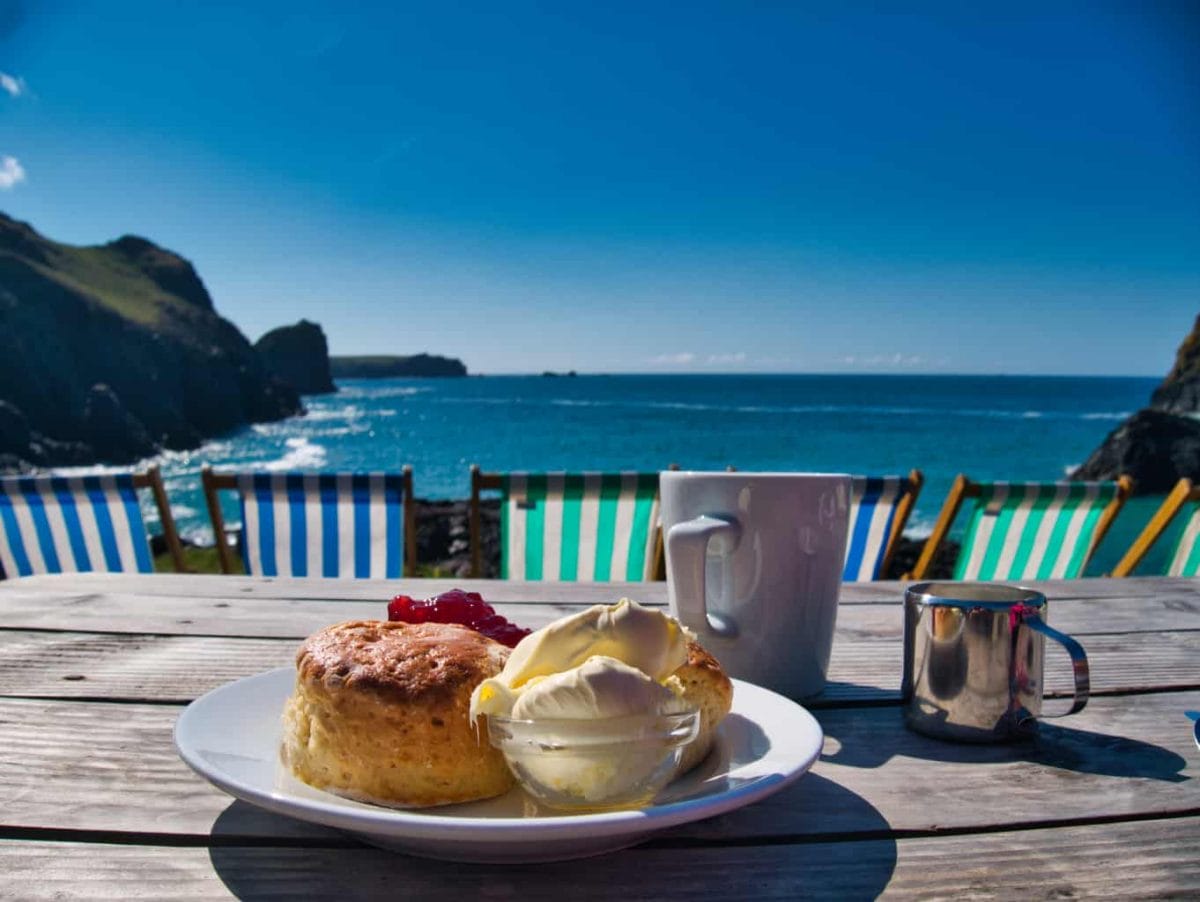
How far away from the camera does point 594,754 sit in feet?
1.88

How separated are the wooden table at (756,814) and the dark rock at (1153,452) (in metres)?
23.6

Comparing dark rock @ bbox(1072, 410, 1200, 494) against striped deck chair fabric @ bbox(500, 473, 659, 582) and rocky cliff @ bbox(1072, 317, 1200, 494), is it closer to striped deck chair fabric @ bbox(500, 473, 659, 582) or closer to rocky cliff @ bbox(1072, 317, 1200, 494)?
rocky cliff @ bbox(1072, 317, 1200, 494)

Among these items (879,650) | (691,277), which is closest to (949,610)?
(879,650)

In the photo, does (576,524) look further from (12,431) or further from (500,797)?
(12,431)

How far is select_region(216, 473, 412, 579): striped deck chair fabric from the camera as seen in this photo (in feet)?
10.1

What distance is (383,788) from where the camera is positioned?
0.66m

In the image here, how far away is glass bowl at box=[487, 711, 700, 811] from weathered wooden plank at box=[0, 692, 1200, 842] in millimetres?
116

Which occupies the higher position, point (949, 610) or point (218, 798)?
point (949, 610)

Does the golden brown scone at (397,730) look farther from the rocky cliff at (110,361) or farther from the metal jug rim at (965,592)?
the rocky cliff at (110,361)

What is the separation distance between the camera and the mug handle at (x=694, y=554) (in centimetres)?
93

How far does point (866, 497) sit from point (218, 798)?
2682mm

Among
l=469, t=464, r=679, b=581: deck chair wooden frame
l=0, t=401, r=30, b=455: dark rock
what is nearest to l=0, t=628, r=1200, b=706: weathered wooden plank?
l=469, t=464, r=679, b=581: deck chair wooden frame

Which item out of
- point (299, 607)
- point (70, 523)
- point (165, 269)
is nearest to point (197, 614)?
point (299, 607)

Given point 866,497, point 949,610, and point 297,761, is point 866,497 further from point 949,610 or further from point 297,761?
point 297,761
